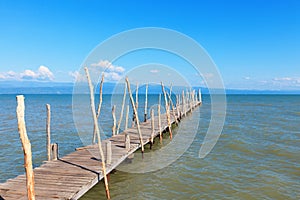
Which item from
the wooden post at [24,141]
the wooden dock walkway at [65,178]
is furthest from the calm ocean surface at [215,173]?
the wooden post at [24,141]

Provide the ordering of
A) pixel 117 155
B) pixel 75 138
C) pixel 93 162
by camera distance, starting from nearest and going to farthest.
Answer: pixel 93 162 < pixel 117 155 < pixel 75 138

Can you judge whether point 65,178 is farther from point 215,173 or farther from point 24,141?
point 215,173

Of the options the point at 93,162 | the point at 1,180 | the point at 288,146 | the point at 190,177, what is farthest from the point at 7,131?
the point at 288,146

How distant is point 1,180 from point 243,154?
41.6 ft

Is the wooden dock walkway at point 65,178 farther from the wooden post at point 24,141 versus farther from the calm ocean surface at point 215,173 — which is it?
the wooden post at point 24,141

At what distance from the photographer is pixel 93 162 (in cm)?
1021

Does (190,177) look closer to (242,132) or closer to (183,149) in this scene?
(183,149)

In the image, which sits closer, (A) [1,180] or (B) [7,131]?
(A) [1,180]

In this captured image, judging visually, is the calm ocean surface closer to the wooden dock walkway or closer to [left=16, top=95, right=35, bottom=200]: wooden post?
the wooden dock walkway

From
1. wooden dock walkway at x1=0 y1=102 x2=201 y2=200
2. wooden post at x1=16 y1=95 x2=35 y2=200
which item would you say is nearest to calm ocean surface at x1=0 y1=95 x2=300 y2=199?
wooden dock walkway at x1=0 y1=102 x2=201 y2=200

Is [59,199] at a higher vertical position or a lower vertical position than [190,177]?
higher

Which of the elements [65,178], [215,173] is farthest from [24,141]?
[215,173]

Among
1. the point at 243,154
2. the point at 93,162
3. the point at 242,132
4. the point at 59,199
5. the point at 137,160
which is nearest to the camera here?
the point at 59,199

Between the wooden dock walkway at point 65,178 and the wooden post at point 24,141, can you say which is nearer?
the wooden post at point 24,141
